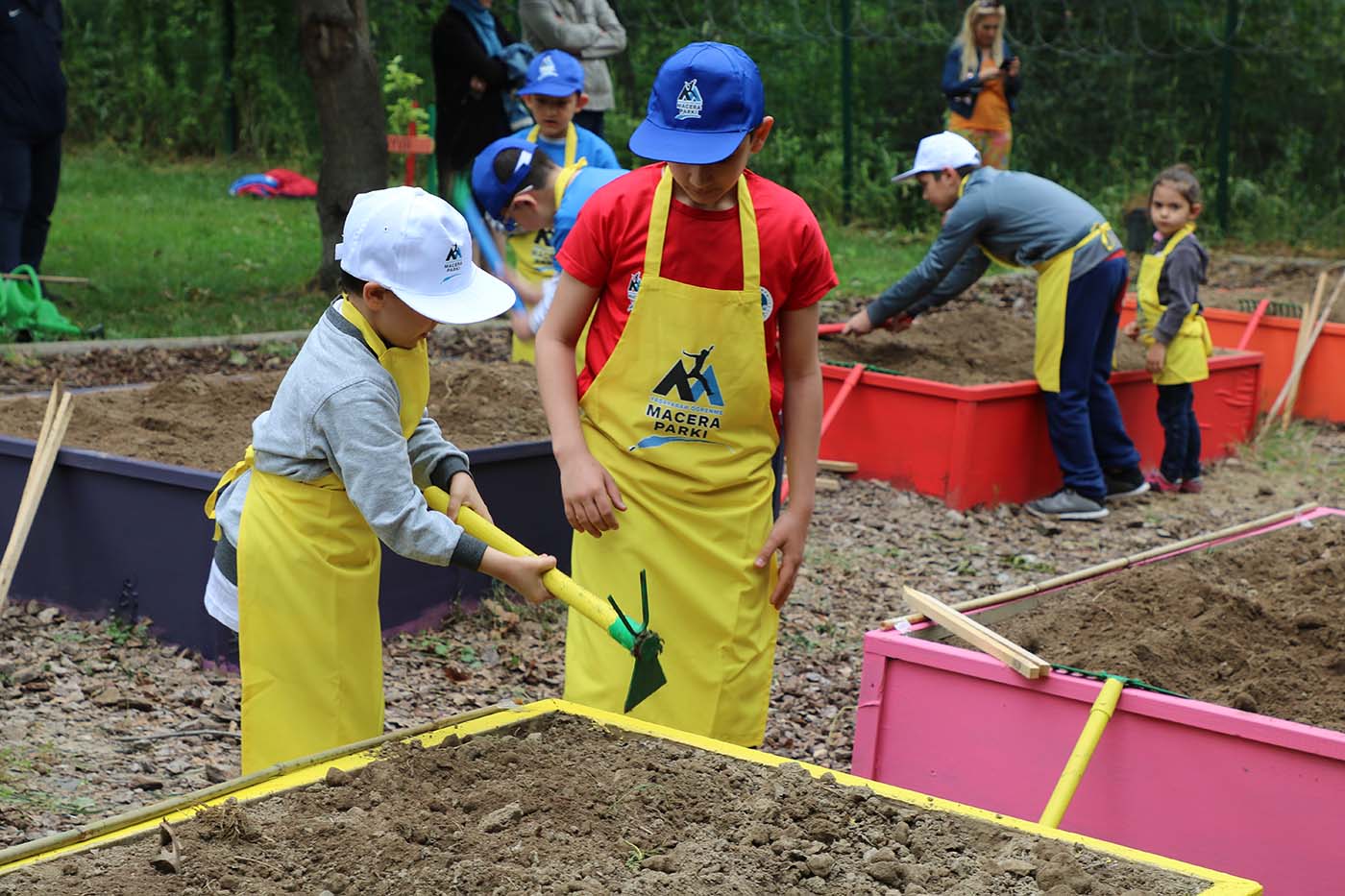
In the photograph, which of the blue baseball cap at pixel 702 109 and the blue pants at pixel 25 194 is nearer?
the blue baseball cap at pixel 702 109

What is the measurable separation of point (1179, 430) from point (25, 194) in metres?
5.90

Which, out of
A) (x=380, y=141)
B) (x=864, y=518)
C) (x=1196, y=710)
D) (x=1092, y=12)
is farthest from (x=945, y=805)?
(x=1092, y=12)

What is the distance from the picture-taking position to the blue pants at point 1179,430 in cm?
731

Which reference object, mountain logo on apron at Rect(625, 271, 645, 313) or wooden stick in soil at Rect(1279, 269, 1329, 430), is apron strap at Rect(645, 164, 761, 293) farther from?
wooden stick in soil at Rect(1279, 269, 1329, 430)

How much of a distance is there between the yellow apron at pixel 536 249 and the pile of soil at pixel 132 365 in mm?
1403

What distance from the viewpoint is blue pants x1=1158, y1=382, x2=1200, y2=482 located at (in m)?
7.31

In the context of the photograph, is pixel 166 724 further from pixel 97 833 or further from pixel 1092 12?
pixel 1092 12

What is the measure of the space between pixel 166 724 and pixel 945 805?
2.37 meters

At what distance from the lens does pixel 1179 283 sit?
23.2ft

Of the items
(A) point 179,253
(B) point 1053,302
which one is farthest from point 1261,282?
(A) point 179,253

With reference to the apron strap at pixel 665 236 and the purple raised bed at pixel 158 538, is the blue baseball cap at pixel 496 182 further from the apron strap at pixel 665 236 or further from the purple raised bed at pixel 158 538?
the apron strap at pixel 665 236

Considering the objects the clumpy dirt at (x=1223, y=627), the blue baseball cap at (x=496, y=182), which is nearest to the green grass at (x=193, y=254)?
the blue baseball cap at (x=496, y=182)

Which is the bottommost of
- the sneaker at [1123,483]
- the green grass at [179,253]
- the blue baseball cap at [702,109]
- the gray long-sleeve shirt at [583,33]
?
the sneaker at [1123,483]

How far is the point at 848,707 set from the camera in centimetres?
465
